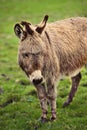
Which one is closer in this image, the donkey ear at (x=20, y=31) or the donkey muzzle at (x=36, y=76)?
the donkey muzzle at (x=36, y=76)

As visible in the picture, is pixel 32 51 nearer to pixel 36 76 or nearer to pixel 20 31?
pixel 36 76

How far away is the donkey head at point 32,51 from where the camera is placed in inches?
350

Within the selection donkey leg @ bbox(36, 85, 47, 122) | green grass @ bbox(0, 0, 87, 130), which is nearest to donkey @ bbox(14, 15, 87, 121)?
donkey leg @ bbox(36, 85, 47, 122)

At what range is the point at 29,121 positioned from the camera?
35.1 ft

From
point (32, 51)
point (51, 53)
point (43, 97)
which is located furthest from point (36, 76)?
point (43, 97)

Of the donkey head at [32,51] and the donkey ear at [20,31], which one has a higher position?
the donkey ear at [20,31]

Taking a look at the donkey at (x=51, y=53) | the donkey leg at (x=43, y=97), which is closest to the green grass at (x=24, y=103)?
the donkey leg at (x=43, y=97)

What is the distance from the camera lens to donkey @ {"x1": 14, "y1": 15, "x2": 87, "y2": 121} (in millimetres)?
8969

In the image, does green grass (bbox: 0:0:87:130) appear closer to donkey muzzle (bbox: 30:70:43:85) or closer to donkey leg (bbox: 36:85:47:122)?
donkey leg (bbox: 36:85:47:122)

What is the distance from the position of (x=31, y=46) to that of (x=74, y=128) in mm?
2594

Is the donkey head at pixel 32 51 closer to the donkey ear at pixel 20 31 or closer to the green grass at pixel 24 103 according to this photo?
the donkey ear at pixel 20 31

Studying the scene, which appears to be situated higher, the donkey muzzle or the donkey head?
the donkey head

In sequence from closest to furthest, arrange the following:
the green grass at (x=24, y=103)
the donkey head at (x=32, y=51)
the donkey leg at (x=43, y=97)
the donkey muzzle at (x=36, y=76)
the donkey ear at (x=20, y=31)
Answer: the donkey muzzle at (x=36, y=76) → the donkey head at (x=32, y=51) → the donkey ear at (x=20, y=31) → the donkey leg at (x=43, y=97) → the green grass at (x=24, y=103)

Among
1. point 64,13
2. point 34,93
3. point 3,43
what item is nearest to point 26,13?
point 64,13
